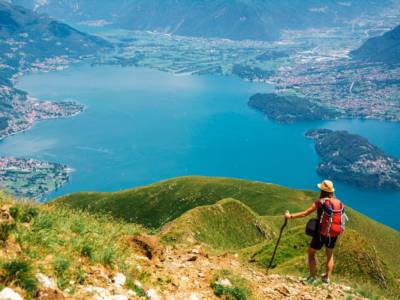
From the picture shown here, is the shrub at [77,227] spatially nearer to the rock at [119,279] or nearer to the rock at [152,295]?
the rock at [119,279]

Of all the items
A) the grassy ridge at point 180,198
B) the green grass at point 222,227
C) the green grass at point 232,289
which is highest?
the green grass at point 232,289

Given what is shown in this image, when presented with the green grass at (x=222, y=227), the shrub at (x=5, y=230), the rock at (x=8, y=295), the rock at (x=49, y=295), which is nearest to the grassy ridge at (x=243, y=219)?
the green grass at (x=222, y=227)

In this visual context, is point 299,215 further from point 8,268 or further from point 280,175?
point 280,175

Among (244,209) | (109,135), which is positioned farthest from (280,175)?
(244,209)

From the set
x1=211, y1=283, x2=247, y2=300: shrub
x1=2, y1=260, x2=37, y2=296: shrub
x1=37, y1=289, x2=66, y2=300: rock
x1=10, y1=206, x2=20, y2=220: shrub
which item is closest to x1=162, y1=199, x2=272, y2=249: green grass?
x1=211, y1=283, x2=247, y2=300: shrub

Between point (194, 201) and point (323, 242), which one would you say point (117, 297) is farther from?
point (194, 201)

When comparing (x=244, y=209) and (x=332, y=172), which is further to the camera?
(x=332, y=172)

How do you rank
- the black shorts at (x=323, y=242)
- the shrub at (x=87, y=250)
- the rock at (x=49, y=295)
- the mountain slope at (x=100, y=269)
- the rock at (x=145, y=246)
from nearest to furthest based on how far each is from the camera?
the rock at (x=49, y=295)
the mountain slope at (x=100, y=269)
the shrub at (x=87, y=250)
the black shorts at (x=323, y=242)
the rock at (x=145, y=246)
